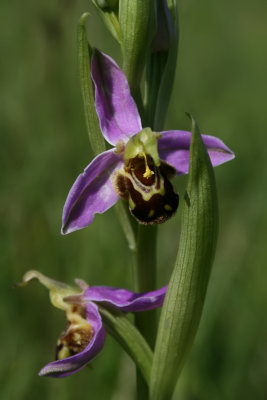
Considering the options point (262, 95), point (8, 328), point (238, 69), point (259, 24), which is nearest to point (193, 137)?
point (8, 328)

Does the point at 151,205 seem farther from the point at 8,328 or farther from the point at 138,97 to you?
the point at 8,328

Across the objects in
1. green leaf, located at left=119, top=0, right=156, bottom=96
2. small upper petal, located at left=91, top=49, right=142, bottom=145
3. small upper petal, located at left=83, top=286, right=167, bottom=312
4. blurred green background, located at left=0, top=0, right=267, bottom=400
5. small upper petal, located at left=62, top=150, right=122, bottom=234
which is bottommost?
blurred green background, located at left=0, top=0, right=267, bottom=400

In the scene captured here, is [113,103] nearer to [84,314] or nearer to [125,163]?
[125,163]

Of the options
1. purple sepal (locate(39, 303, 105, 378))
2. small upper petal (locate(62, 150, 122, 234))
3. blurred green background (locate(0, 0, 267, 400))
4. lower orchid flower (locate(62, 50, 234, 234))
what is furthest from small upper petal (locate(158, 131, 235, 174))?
blurred green background (locate(0, 0, 267, 400))

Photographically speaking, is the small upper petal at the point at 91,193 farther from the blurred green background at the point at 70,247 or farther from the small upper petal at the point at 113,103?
the blurred green background at the point at 70,247

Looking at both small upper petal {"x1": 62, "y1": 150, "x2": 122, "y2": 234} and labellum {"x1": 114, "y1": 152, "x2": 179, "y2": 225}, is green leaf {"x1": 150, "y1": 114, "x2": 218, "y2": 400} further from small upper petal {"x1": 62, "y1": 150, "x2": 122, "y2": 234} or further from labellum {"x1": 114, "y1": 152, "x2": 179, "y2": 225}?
small upper petal {"x1": 62, "y1": 150, "x2": 122, "y2": 234}
